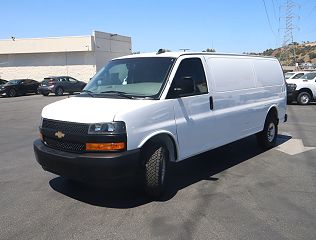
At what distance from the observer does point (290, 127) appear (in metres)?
12.2

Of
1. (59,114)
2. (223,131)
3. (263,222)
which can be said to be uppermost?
(59,114)

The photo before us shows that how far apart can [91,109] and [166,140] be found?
120 centimetres

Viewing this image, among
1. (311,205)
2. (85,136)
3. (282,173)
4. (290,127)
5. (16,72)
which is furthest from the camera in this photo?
(16,72)

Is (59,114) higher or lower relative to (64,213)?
higher

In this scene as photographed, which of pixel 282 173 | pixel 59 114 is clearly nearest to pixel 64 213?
pixel 59 114

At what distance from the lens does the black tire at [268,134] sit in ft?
28.3

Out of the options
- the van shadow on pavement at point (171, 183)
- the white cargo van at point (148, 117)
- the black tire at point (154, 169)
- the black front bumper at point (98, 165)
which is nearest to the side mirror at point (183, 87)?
the white cargo van at point (148, 117)

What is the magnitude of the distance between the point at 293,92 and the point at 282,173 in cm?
1451

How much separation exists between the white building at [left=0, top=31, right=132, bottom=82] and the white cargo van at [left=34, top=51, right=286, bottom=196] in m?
38.0

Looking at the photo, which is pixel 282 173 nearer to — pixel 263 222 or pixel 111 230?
pixel 263 222

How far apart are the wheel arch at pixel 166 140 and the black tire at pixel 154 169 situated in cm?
8

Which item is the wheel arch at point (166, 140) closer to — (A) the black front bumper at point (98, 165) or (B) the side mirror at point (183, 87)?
(A) the black front bumper at point (98, 165)

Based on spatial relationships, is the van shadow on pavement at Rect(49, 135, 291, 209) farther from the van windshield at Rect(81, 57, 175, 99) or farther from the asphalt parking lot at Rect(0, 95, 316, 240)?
the van windshield at Rect(81, 57, 175, 99)

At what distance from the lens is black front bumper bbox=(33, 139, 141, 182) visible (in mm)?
4801
